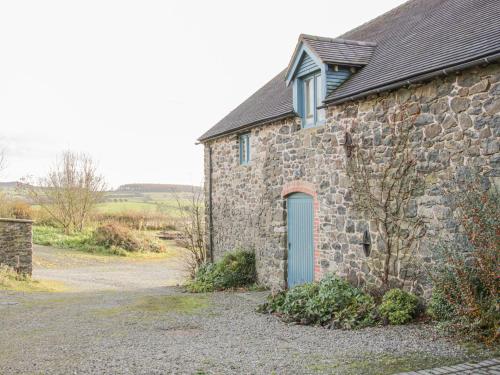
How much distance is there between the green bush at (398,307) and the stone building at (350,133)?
0.57 metres

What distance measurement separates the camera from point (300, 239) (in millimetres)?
12367

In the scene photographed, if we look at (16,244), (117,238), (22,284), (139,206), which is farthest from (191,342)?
(139,206)

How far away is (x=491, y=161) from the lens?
7352 millimetres

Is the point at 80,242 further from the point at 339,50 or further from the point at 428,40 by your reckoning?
the point at 428,40

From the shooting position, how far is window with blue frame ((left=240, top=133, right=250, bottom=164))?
15.2 metres

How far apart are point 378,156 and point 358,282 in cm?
251

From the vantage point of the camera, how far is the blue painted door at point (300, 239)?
11961mm

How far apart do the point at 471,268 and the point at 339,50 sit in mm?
6058

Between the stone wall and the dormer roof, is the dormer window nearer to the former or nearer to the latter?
the dormer roof

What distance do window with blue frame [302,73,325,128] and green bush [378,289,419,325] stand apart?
14.3 feet

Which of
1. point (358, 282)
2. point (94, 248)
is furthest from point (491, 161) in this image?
point (94, 248)

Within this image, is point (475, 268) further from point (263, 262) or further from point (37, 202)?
point (37, 202)

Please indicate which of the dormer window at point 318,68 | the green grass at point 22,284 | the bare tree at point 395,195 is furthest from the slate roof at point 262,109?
the green grass at point 22,284

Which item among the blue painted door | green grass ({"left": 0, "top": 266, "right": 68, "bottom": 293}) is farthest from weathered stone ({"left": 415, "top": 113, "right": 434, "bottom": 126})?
green grass ({"left": 0, "top": 266, "right": 68, "bottom": 293})
